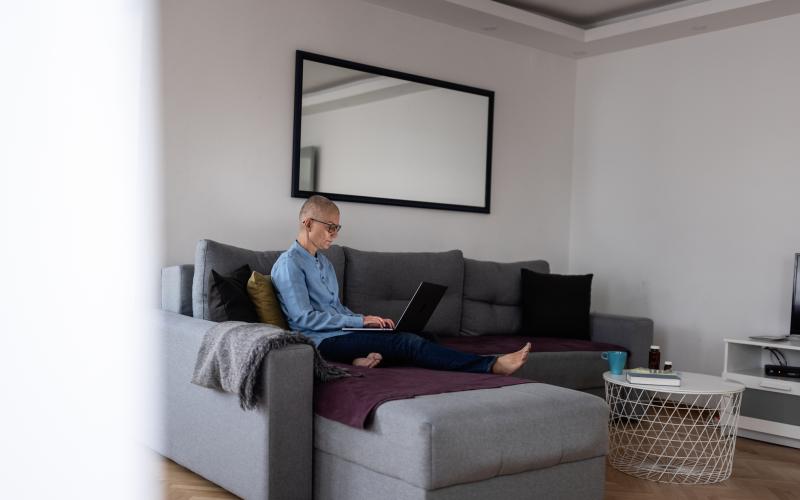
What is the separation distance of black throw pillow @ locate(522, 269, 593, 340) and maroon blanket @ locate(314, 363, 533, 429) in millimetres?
1814

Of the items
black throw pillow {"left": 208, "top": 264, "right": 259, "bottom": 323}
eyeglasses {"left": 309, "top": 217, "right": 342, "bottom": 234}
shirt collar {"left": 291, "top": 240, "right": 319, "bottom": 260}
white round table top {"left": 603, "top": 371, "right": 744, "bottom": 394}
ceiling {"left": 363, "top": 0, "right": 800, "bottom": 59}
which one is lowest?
white round table top {"left": 603, "top": 371, "right": 744, "bottom": 394}

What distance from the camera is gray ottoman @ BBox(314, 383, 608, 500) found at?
2.49 meters

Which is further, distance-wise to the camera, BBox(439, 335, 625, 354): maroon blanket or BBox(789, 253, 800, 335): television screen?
BBox(789, 253, 800, 335): television screen

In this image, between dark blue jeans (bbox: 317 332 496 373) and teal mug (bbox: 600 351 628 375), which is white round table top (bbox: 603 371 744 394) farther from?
dark blue jeans (bbox: 317 332 496 373)

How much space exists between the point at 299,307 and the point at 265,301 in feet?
0.53

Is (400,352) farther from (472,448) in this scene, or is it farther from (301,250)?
(472,448)

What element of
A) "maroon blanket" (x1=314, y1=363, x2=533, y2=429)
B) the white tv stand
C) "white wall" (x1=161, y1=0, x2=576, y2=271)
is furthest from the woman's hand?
the white tv stand

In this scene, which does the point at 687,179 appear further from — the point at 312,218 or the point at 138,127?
the point at 138,127

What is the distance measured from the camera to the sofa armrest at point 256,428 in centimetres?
279

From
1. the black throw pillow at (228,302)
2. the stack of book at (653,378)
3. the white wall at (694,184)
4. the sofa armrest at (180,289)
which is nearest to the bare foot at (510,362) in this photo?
the stack of book at (653,378)

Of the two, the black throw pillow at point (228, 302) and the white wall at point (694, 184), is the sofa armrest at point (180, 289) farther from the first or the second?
the white wall at point (694, 184)

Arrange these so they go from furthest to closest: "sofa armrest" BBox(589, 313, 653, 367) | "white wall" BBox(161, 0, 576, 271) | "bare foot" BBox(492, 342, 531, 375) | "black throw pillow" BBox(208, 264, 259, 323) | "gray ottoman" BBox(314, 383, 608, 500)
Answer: "sofa armrest" BBox(589, 313, 653, 367) < "white wall" BBox(161, 0, 576, 271) < "black throw pillow" BBox(208, 264, 259, 323) < "bare foot" BBox(492, 342, 531, 375) < "gray ottoman" BBox(314, 383, 608, 500)

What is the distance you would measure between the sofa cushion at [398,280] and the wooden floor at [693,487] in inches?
52.7

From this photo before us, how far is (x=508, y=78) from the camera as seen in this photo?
579 centimetres
